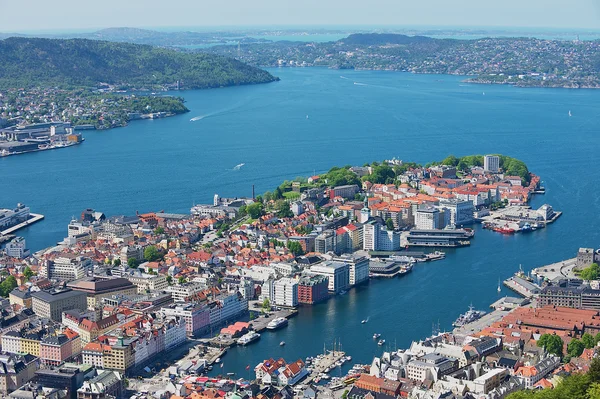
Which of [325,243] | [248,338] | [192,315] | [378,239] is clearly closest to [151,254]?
[325,243]

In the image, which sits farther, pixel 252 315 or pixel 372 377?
pixel 252 315

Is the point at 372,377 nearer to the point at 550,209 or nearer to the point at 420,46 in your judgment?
the point at 550,209

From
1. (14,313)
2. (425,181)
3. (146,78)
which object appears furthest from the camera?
(146,78)

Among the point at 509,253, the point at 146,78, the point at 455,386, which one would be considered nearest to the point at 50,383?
the point at 455,386

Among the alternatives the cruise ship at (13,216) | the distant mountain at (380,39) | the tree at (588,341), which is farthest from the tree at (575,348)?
the distant mountain at (380,39)

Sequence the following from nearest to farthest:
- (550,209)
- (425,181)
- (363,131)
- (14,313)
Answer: (14,313), (550,209), (425,181), (363,131)

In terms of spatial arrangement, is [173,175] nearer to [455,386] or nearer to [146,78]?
[455,386]
